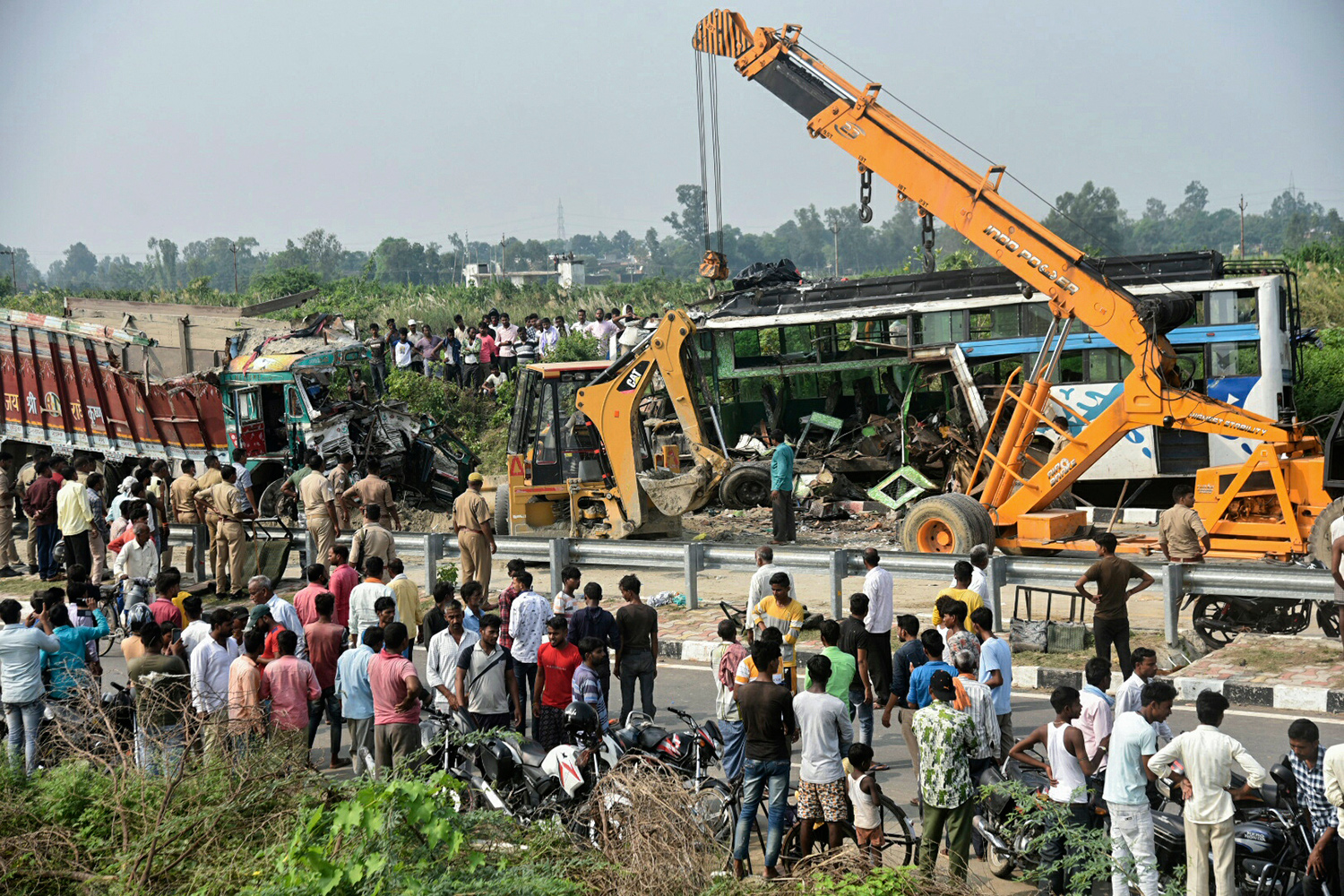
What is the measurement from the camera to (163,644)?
9.40m

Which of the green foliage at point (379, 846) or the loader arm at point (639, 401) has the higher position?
the loader arm at point (639, 401)

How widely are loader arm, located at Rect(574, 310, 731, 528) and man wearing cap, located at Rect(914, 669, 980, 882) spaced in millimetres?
10028

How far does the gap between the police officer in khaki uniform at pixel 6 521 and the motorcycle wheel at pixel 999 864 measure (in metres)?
15.2

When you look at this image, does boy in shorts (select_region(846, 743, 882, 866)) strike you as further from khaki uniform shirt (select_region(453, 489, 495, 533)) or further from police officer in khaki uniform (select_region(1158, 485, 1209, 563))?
khaki uniform shirt (select_region(453, 489, 495, 533))

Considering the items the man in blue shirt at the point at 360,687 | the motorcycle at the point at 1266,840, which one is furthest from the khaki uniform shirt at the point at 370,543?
the motorcycle at the point at 1266,840

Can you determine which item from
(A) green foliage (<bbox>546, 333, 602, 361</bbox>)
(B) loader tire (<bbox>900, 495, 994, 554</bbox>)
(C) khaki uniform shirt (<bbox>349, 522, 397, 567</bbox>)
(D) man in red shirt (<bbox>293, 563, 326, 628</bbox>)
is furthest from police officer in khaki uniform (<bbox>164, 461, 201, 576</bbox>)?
(A) green foliage (<bbox>546, 333, 602, 361</bbox>)

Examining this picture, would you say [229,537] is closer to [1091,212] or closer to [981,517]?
[981,517]

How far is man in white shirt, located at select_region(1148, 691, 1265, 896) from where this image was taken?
6379 millimetres

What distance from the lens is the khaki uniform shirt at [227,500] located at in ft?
50.2

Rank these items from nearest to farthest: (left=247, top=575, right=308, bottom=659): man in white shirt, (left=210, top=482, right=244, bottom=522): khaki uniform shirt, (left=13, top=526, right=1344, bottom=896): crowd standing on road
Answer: (left=13, top=526, right=1344, bottom=896): crowd standing on road
(left=247, top=575, right=308, bottom=659): man in white shirt
(left=210, top=482, right=244, bottom=522): khaki uniform shirt

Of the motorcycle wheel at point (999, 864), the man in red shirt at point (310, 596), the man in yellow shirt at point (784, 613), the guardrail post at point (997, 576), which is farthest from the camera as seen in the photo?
the guardrail post at point (997, 576)

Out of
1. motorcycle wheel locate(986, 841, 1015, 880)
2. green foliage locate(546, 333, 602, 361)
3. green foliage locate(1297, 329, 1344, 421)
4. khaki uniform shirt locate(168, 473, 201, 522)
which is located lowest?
motorcycle wheel locate(986, 841, 1015, 880)

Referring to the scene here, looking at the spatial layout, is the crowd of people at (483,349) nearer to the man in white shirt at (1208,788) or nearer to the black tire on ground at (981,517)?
the black tire on ground at (981,517)

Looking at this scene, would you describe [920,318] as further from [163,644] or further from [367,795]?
[367,795]
